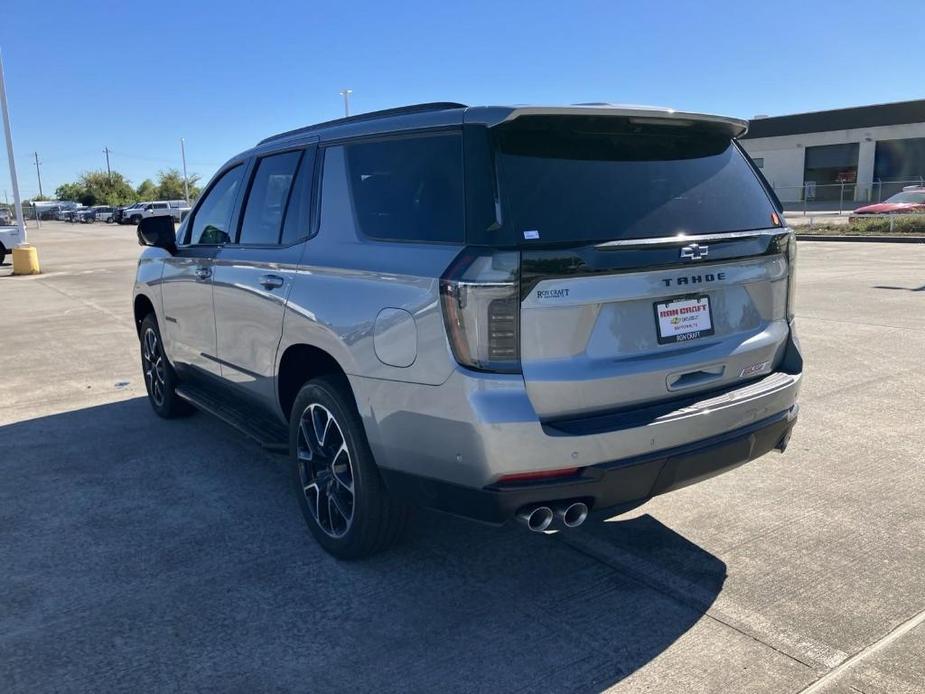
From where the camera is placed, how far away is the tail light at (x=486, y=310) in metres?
2.83

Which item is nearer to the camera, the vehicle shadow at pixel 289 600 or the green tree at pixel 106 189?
the vehicle shadow at pixel 289 600

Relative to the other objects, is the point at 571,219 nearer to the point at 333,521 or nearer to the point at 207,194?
the point at 333,521

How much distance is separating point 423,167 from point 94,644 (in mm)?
2246

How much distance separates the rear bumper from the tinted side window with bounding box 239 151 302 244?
1.67 metres

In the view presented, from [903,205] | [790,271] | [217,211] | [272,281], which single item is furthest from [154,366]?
[903,205]

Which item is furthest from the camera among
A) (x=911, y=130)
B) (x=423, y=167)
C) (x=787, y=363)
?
(x=911, y=130)

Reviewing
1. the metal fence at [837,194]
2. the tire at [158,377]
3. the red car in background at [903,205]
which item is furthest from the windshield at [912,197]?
the tire at [158,377]

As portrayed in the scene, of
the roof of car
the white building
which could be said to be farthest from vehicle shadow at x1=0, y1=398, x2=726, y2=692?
the white building

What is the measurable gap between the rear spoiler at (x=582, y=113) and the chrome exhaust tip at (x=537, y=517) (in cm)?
143

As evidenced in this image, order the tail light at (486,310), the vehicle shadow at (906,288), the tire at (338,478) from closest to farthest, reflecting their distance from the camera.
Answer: the tail light at (486,310), the tire at (338,478), the vehicle shadow at (906,288)

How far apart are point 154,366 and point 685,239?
445 cm

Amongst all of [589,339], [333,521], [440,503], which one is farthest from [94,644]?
[589,339]

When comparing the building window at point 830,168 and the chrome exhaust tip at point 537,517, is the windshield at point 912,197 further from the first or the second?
the chrome exhaust tip at point 537,517

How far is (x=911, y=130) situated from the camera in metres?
43.8
